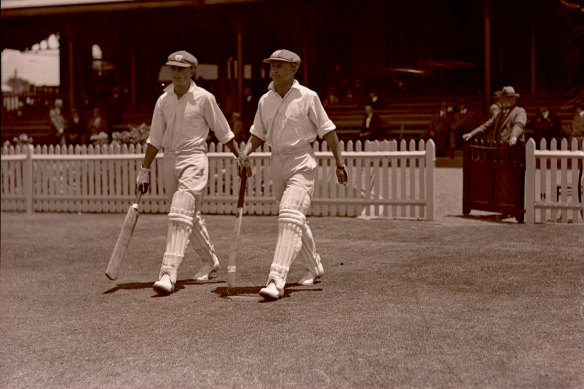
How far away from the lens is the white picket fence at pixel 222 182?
13.8 m

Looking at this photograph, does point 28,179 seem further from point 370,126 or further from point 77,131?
point 370,126

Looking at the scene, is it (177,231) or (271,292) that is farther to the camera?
(177,231)

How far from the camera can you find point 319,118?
7.53 meters

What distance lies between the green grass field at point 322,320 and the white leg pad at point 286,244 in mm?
233

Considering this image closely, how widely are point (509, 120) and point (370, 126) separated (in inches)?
340

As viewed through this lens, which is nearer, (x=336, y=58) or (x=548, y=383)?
(x=548, y=383)

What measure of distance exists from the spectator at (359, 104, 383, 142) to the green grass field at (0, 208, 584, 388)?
34.4ft

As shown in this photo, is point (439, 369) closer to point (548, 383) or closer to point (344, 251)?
point (548, 383)

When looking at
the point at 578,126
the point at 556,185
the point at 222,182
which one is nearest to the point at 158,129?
the point at 556,185

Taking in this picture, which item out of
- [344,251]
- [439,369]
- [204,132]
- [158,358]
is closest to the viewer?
[439,369]

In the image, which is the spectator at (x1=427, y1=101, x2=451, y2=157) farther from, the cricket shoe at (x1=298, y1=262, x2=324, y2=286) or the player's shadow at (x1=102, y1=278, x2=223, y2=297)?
the cricket shoe at (x1=298, y1=262, x2=324, y2=286)

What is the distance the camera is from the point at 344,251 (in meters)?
10.3

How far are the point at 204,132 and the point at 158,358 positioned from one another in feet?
9.71

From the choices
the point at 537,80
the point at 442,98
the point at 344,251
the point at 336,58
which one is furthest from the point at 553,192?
the point at 336,58
